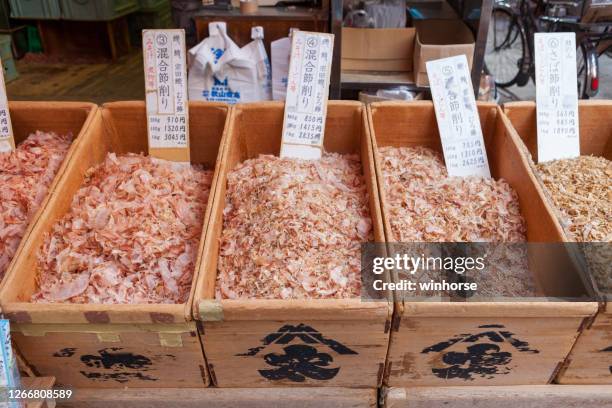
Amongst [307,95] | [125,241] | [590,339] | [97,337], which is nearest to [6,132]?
[125,241]

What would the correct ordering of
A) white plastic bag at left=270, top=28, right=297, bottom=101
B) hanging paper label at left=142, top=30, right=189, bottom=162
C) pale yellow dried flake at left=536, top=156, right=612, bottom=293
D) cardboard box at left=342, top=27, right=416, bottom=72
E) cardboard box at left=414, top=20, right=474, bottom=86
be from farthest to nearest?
white plastic bag at left=270, top=28, right=297, bottom=101
cardboard box at left=342, top=27, right=416, bottom=72
cardboard box at left=414, top=20, right=474, bottom=86
hanging paper label at left=142, top=30, right=189, bottom=162
pale yellow dried flake at left=536, top=156, right=612, bottom=293

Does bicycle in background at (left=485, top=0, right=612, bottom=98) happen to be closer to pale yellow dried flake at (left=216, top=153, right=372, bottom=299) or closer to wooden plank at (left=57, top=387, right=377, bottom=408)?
pale yellow dried flake at (left=216, top=153, right=372, bottom=299)

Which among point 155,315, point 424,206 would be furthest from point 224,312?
point 424,206

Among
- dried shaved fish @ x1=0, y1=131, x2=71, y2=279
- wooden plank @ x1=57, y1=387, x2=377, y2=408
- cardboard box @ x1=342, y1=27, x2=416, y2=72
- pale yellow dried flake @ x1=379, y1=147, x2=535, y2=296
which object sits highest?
cardboard box @ x1=342, y1=27, x2=416, y2=72

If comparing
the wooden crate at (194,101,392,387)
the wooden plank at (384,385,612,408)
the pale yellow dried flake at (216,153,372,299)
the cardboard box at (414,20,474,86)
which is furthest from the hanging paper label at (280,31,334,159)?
the wooden plank at (384,385,612,408)

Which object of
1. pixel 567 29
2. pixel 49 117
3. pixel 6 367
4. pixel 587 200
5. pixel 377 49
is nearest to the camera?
pixel 6 367

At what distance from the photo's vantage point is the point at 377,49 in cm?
291

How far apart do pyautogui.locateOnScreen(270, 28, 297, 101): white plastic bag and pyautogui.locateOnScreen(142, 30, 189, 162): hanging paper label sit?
1071 mm

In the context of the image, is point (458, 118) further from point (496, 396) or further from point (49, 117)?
point (49, 117)

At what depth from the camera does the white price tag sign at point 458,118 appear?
2033mm

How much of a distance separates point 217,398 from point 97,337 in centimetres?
44

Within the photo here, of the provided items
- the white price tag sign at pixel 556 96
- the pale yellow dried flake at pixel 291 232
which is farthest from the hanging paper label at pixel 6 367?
the white price tag sign at pixel 556 96

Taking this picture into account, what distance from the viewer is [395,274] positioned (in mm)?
1352

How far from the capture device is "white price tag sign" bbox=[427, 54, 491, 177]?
2033 mm
